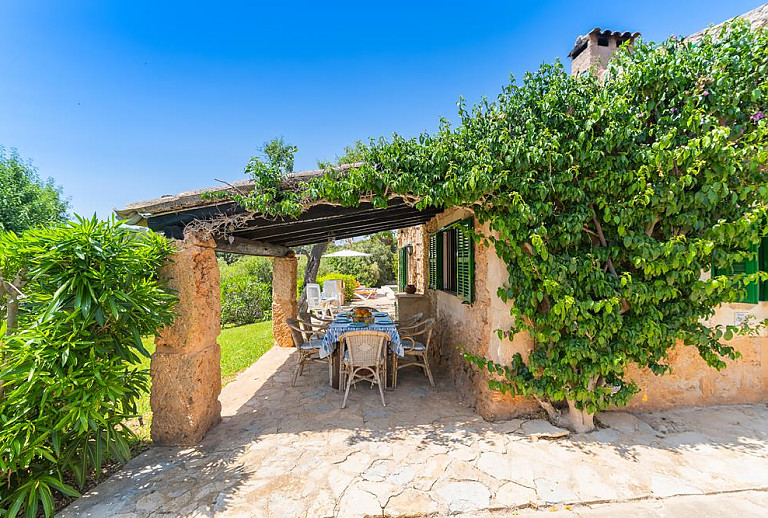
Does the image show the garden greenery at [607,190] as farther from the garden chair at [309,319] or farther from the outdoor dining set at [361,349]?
the garden chair at [309,319]

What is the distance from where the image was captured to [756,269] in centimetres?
369

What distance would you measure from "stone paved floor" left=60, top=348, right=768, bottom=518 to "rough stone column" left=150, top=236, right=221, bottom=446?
245 mm

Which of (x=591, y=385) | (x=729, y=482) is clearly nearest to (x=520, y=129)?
(x=591, y=385)

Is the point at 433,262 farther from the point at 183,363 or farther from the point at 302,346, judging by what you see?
the point at 183,363

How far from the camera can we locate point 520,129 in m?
3.43

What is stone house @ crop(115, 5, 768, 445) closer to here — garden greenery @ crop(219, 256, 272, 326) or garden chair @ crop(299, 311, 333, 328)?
garden chair @ crop(299, 311, 333, 328)

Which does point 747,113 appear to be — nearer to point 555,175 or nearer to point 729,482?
point 555,175

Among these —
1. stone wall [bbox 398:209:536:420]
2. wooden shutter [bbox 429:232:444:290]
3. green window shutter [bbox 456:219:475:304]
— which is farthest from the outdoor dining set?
wooden shutter [bbox 429:232:444:290]

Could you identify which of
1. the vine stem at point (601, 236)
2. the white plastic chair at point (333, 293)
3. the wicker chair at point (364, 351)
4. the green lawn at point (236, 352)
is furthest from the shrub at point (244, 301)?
the vine stem at point (601, 236)

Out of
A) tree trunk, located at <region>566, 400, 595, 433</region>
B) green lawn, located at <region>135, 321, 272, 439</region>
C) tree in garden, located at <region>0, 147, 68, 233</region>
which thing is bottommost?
green lawn, located at <region>135, 321, 272, 439</region>

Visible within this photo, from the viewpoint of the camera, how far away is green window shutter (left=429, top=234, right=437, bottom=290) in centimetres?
684

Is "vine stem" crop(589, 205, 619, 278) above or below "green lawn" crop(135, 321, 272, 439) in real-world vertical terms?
Answer: above

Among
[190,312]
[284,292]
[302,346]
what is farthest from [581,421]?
[284,292]

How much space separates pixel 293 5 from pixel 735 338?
9.80 metres
